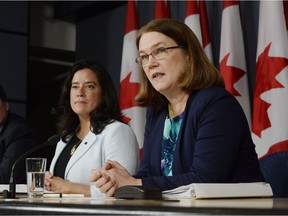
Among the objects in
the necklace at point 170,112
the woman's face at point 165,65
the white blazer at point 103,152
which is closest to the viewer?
the woman's face at point 165,65

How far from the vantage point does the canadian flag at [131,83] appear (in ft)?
13.9

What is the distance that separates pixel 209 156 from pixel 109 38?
338 cm

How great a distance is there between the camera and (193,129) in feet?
6.82

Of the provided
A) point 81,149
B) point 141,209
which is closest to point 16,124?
point 81,149

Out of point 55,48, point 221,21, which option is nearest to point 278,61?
point 221,21

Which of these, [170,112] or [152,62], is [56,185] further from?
[152,62]

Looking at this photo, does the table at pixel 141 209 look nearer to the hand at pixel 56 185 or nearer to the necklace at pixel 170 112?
the necklace at pixel 170 112

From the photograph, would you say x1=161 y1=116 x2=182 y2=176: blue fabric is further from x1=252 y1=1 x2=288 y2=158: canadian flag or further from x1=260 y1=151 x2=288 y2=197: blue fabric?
x1=252 y1=1 x2=288 y2=158: canadian flag

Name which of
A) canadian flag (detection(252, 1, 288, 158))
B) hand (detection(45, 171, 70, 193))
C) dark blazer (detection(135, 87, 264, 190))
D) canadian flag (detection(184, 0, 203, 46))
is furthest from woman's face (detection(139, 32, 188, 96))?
canadian flag (detection(184, 0, 203, 46))

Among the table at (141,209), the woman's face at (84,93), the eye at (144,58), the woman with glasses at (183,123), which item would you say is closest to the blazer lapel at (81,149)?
the woman's face at (84,93)

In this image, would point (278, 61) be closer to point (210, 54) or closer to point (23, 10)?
point (210, 54)

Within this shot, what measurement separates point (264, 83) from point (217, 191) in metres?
2.00

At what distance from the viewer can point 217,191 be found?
1627mm

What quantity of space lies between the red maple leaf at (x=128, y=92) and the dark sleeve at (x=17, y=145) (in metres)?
0.87
